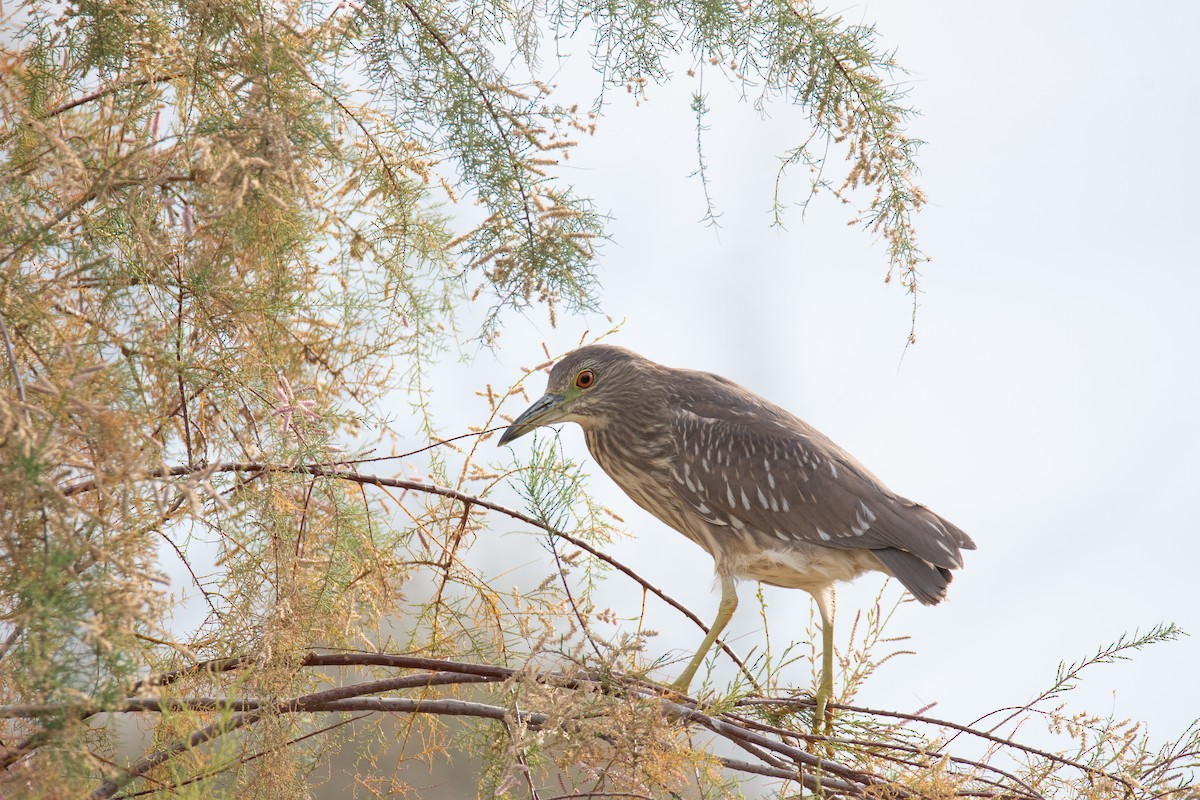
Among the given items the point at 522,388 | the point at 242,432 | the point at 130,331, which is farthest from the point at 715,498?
the point at 130,331

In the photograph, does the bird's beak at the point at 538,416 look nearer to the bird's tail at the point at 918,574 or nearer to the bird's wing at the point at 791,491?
the bird's wing at the point at 791,491

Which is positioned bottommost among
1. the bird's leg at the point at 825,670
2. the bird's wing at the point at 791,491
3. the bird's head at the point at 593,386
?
the bird's leg at the point at 825,670

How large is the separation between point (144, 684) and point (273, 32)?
0.91 metres

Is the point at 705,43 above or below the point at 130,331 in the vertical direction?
above

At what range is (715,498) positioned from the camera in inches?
106

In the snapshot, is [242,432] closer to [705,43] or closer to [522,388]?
[522,388]

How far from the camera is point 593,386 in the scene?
111 inches

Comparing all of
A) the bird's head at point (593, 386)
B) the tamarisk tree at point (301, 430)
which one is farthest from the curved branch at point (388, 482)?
the bird's head at point (593, 386)

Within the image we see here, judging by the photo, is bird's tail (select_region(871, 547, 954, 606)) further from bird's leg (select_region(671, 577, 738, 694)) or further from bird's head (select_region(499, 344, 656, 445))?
bird's head (select_region(499, 344, 656, 445))

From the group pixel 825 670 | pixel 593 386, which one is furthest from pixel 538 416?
pixel 825 670

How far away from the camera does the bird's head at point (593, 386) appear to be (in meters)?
2.74

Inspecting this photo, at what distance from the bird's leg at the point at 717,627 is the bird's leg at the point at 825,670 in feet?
0.78

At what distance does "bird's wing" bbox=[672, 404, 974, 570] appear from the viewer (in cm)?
257

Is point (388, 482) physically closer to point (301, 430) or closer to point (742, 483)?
point (301, 430)
